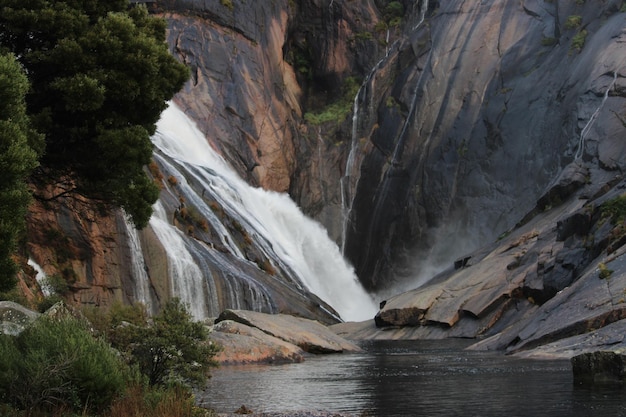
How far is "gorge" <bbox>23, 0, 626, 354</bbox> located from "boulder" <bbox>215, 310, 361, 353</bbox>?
17.9ft

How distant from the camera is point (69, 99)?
60.2ft

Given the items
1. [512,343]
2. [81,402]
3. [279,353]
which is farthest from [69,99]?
[512,343]

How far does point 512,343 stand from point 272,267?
783 inches

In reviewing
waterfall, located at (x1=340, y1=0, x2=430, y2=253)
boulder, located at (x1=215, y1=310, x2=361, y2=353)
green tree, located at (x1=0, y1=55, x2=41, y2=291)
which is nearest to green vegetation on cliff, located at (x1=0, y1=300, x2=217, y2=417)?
green tree, located at (x1=0, y1=55, x2=41, y2=291)

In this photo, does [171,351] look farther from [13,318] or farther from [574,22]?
[574,22]

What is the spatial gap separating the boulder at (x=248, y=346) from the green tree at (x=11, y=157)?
11.0m

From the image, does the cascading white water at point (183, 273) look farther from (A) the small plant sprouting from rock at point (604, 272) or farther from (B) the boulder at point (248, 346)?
(A) the small plant sprouting from rock at point (604, 272)

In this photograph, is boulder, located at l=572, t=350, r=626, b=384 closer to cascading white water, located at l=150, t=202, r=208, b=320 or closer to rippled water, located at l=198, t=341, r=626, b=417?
rippled water, located at l=198, t=341, r=626, b=417

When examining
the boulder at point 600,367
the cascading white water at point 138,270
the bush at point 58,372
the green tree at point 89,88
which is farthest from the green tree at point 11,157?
the cascading white water at point 138,270

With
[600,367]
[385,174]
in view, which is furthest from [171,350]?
[385,174]

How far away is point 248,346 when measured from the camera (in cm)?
2500

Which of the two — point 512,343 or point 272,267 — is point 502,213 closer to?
point 272,267

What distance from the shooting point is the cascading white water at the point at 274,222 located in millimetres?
44750

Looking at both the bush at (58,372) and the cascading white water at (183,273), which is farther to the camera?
the cascading white water at (183,273)
